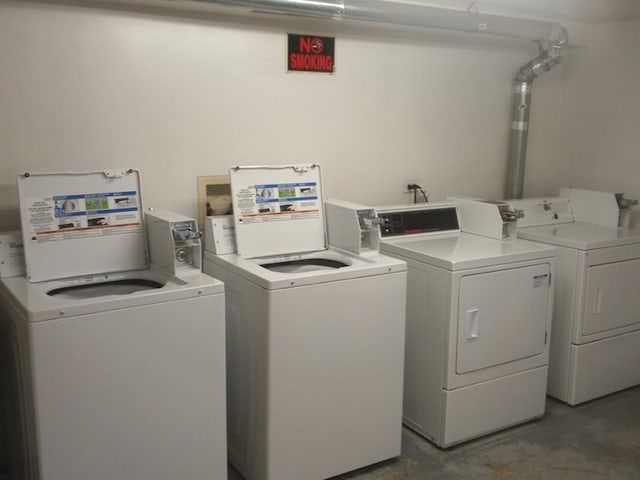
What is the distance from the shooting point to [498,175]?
13.3 ft

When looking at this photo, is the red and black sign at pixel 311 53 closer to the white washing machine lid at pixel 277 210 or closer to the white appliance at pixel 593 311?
the white washing machine lid at pixel 277 210

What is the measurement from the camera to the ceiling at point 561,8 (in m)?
3.37

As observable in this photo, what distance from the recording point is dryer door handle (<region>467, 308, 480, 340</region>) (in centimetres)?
284

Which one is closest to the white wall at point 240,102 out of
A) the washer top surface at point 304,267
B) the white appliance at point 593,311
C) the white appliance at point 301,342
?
the white appliance at point 301,342

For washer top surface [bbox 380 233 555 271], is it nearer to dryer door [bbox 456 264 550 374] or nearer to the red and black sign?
dryer door [bbox 456 264 550 374]

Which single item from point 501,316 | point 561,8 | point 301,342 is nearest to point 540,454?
point 501,316

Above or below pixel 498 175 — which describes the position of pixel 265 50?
above

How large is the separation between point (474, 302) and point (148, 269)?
1.43 meters

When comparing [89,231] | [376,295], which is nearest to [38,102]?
[89,231]

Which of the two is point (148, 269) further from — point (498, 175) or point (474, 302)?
point (498, 175)


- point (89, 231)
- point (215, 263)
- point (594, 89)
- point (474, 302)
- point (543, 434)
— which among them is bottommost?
point (543, 434)

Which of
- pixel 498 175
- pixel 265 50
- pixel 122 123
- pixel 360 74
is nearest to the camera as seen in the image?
pixel 122 123

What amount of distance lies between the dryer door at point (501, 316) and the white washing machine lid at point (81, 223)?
1430 mm

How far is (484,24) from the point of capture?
134 inches
